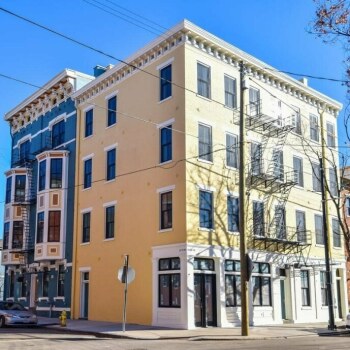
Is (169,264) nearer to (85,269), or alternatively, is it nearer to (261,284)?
(261,284)

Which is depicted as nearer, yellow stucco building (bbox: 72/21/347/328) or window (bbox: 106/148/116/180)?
yellow stucco building (bbox: 72/21/347/328)

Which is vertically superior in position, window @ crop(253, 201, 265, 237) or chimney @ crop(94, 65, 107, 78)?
chimney @ crop(94, 65, 107, 78)

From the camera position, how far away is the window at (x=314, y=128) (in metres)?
34.1

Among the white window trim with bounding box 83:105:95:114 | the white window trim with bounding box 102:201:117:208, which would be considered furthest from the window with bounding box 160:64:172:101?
the white window trim with bounding box 83:105:95:114

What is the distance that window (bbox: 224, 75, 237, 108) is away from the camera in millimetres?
28202

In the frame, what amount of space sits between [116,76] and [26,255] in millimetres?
13601

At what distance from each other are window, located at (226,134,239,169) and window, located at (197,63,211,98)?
2.62 m

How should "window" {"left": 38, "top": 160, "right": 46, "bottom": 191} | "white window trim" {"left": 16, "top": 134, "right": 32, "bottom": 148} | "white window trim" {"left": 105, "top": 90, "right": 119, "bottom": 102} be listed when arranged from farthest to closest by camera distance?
"white window trim" {"left": 16, "top": 134, "right": 32, "bottom": 148} < "window" {"left": 38, "top": 160, "right": 46, "bottom": 191} < "white window trim" {"left": 105, "top": 90, "right": 119, "bottom": 102}

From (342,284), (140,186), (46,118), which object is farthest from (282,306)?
(46,118)

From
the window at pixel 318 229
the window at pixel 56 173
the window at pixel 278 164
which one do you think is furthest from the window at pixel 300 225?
the window at pixel 56 173

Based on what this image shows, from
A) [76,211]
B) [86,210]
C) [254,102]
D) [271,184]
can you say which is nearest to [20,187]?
[76,211]

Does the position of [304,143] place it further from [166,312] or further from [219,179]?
[166,312]

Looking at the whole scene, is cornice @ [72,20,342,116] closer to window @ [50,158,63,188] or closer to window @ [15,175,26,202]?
window @ [50,158,63,188]

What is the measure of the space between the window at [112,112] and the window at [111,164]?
171cm
